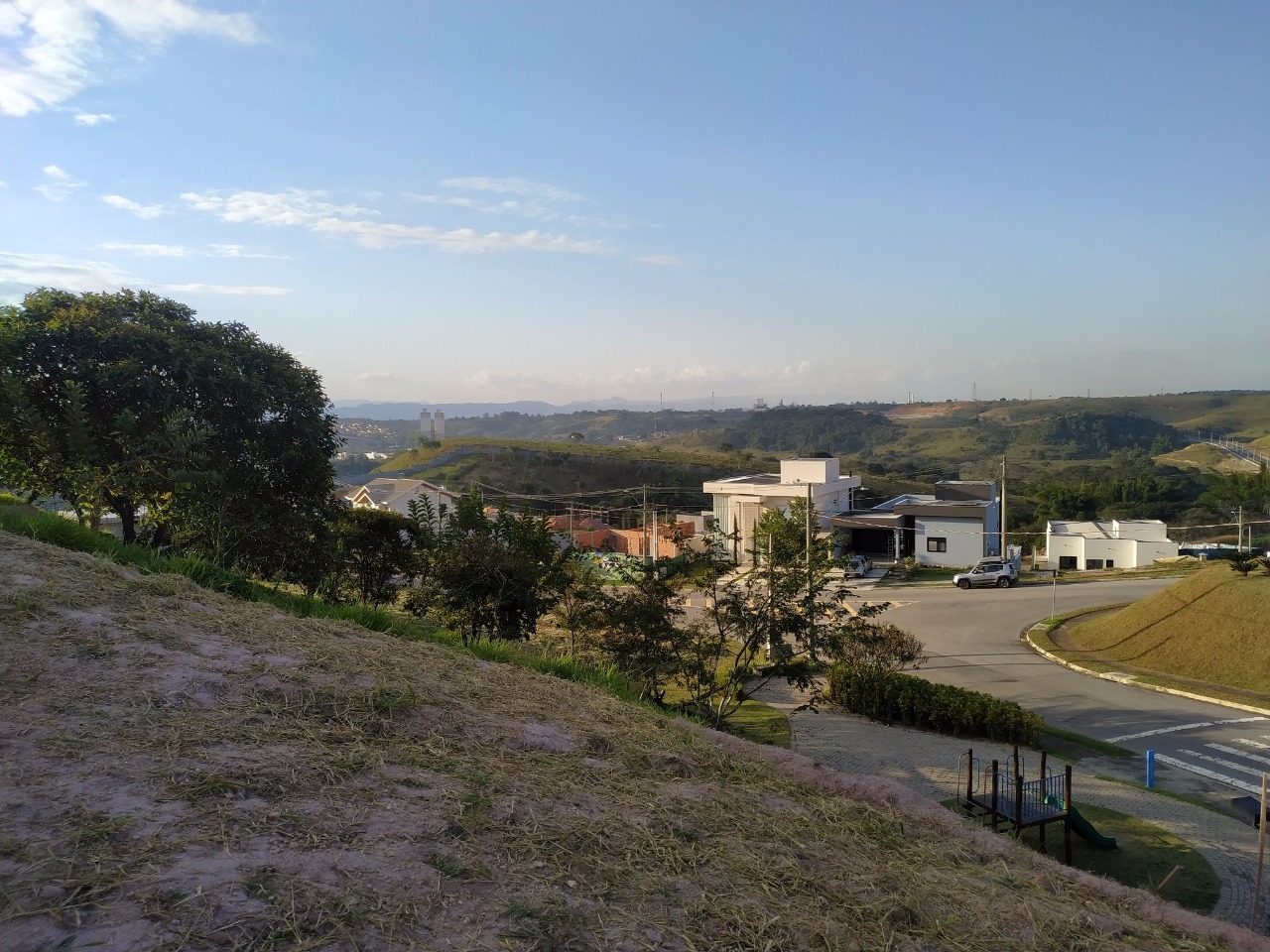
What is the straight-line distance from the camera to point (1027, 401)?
167125 millimetres

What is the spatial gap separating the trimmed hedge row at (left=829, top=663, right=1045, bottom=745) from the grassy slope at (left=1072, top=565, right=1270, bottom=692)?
8.13 metres

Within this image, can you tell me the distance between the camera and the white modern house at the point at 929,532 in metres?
41.6

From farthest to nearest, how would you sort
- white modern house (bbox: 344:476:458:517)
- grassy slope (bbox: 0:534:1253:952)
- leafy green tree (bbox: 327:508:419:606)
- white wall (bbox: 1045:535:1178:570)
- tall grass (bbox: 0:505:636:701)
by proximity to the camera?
white wall (bbox: 1045:535:1178:570) < white modern house (bbox: 344:476:458:517) < leafy green tree (bbox: 327:508:419:606) < tall grass (bbox: 0:505:636:701) < grassy slope (bbox: 0:534:1253:952)

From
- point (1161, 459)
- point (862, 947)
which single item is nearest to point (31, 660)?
point (862, 947)

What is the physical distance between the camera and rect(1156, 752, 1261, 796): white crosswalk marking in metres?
13.6

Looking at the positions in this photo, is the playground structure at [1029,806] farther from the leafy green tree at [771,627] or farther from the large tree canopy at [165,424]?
the large tree canopy at [165,424]

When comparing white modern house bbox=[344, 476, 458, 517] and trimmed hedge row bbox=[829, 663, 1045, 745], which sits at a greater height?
white modern house bbox=[344, 476, 458, 517]

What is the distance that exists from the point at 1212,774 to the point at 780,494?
1088 inches

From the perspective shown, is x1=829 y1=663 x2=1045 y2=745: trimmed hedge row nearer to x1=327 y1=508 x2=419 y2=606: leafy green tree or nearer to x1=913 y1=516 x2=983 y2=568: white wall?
x1=327 y1=508 x2=419 y2=606: leafy green tree

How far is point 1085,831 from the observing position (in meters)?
10.2

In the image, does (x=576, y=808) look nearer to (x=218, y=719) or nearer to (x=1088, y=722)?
(x=218, y=719)

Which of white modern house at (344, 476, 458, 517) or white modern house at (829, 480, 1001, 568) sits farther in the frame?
white modern house at (829, 480, 1001, 568)

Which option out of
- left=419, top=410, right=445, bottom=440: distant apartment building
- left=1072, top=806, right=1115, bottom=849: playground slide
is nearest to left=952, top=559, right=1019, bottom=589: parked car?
left=1072, top=806, right=1115, bottom=849: playground slide

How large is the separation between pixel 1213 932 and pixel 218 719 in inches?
194
